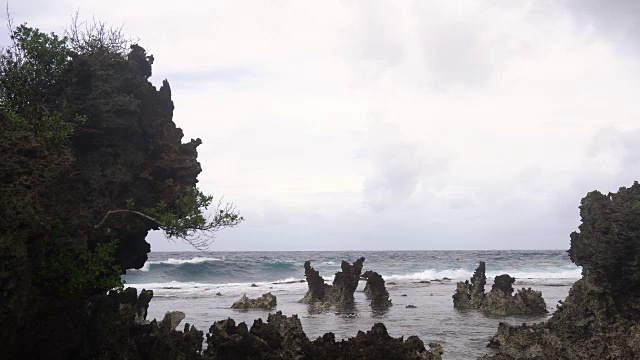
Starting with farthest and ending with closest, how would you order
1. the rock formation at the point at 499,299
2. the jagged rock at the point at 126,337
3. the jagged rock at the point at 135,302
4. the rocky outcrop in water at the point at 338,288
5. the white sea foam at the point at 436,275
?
the white sea foam at the point at 436,275, the rocky outcrop in water at the point at 338,288, the rock formation at the point at 499,299, the jagged rock at the point at 135,302, the jagged rock at the point at 126,337

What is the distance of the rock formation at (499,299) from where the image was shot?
106 ft

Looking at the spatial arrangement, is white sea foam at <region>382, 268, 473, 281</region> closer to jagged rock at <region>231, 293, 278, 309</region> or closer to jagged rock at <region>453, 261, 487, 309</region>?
jagged rock at <region>453, 261, 487, 309</region>

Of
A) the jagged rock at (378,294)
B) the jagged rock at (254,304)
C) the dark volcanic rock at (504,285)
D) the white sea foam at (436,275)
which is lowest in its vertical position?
the white sea foam at (436,275)

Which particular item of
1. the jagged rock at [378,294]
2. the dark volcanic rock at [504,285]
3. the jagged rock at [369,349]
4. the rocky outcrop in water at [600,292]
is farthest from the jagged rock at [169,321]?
the dark volcanic rock at [504,285]

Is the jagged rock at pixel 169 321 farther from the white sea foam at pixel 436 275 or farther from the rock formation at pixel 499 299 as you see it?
the white sea foam at pixel 436 275

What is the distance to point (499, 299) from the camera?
33.1m

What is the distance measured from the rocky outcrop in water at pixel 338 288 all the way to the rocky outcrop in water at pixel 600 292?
1997 cm

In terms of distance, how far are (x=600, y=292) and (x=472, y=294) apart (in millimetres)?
19748

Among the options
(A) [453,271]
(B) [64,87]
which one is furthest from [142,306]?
(A) [453,271]

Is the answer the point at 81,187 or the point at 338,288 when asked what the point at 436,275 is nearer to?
the point at 338,288

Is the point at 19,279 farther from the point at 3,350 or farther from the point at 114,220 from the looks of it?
the point at 114,220

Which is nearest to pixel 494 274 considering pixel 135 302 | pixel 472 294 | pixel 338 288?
pixel 472 294

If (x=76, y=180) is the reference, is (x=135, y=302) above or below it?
below

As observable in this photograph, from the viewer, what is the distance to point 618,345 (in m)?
14.2
